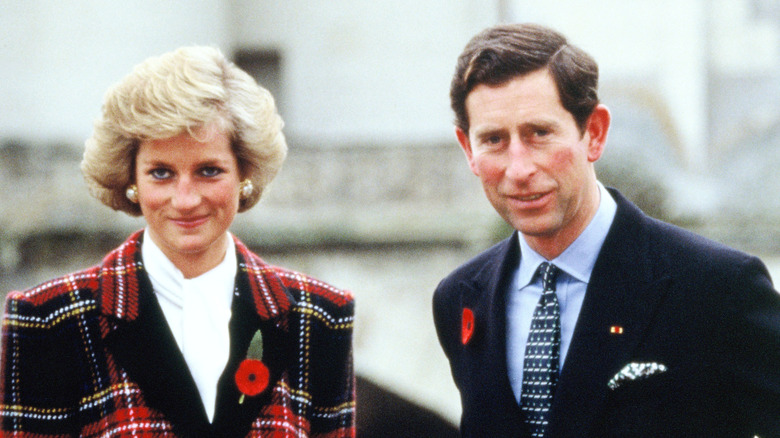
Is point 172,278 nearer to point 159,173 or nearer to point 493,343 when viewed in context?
point 159,173

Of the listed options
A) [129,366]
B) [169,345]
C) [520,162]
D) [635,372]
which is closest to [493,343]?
[635,372]

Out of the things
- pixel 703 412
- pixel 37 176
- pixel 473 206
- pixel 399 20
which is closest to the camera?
pixel 703 412

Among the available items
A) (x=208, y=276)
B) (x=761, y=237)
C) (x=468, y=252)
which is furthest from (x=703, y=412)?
(x=761, y=237)

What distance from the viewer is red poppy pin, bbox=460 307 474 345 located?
3025mm

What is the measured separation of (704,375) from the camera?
2.60 metres

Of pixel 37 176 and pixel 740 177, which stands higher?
pixel 37 176

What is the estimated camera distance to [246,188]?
3.02 metres

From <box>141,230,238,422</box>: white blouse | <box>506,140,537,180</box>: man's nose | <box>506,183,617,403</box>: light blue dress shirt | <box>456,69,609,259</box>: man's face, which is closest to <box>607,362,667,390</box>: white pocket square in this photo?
<box>506,183,617,403</box>: light blue dress shirt

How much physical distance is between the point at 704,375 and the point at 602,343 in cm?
26

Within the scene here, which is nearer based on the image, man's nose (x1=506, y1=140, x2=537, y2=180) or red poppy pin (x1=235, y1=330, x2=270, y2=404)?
man's nose (x1=506, y1=140, x2=537, y2=180)

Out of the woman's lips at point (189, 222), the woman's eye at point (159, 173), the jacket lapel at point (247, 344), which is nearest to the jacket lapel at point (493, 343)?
the jacket lapel at point (247, 344)

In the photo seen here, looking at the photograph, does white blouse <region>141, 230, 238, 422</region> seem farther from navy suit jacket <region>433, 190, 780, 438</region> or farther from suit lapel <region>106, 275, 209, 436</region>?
navy suit jacket <region>433, 190, 780, 438</region>

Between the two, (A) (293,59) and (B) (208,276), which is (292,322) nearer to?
(B) (208,276)

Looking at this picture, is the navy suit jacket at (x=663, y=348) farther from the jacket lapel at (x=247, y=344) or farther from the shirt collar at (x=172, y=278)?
the shirt collar at (x=172, y=278)
